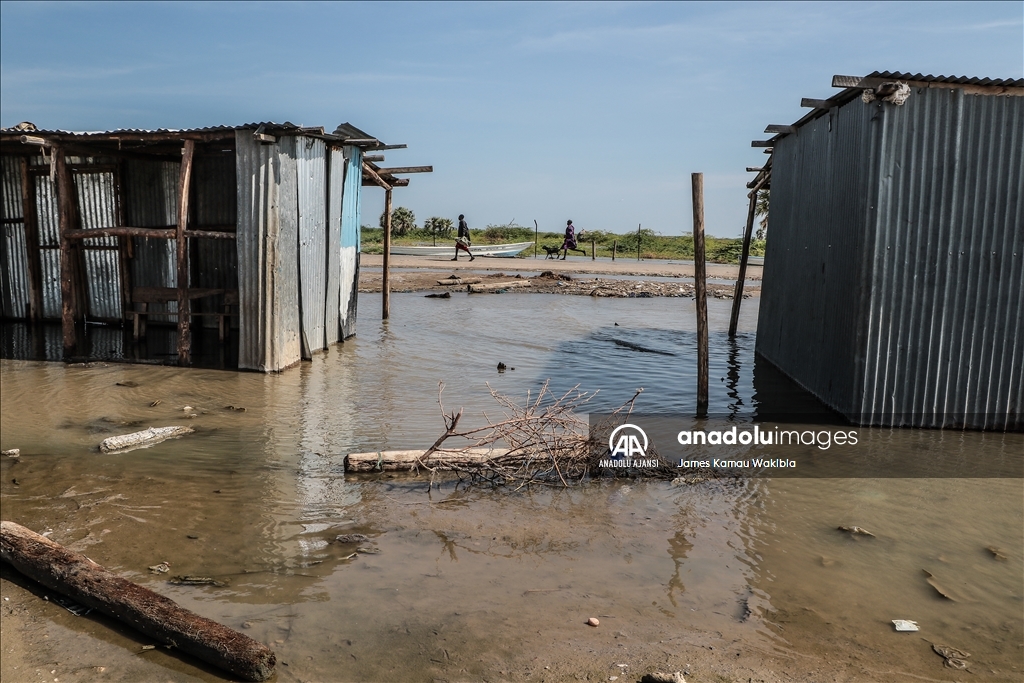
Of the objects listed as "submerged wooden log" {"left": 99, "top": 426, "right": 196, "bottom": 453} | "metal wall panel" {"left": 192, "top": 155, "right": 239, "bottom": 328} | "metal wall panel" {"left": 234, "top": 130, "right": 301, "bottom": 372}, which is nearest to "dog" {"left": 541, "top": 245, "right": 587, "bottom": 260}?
"metal wall panel" {"left": 192, "top": 155, "right": 239, "bottom": 328}

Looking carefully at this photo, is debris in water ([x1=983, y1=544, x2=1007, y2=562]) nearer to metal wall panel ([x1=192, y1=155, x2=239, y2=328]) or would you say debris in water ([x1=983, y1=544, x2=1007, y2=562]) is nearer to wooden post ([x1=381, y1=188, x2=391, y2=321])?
metal wall panel ([x1=192, y1=155, x2=239, y2=328])

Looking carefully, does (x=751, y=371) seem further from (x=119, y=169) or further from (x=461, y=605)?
(x=119, y=169)

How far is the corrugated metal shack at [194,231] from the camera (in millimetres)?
11945

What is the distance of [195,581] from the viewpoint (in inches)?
214

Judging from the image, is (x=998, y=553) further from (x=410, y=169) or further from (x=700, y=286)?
(x=410, y=169)

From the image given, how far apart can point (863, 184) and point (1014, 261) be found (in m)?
1.96

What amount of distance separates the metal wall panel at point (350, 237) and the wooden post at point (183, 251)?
11.0ft

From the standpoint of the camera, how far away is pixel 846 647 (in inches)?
189

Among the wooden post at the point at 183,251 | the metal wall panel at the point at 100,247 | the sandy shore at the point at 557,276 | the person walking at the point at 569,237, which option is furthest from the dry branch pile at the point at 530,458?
the person walking at the point at 569,237

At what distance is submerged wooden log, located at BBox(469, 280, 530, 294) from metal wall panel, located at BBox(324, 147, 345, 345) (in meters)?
11.6

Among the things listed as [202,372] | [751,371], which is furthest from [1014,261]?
[202,372]

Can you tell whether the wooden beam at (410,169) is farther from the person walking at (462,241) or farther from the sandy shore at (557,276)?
the person walking at (462,241)

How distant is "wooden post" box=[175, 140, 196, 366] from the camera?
1198 cm

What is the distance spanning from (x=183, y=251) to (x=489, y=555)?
8.26 m
